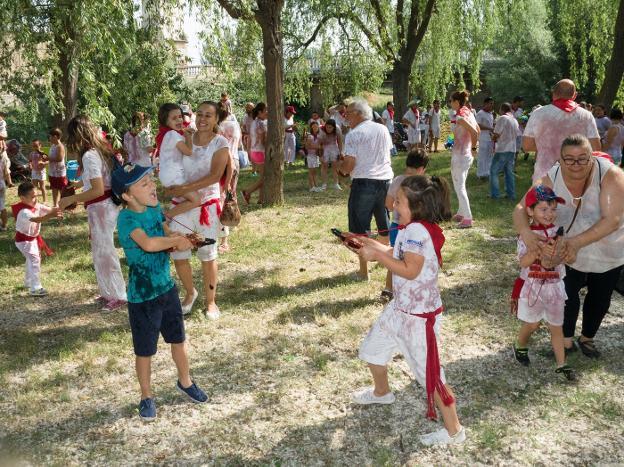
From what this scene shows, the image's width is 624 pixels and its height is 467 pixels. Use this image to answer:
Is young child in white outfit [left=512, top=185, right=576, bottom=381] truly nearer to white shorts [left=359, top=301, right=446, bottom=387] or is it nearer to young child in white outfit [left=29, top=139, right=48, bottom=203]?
white shorts [left=359, top=301, right=446, bottom=387]

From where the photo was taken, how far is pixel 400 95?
20.6m

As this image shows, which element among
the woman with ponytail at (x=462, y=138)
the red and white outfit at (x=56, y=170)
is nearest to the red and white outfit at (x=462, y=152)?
the woman with ponytail at (x=462, y=138)

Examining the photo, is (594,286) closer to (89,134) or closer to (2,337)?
(89,134)

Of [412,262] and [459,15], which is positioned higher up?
[459,15]

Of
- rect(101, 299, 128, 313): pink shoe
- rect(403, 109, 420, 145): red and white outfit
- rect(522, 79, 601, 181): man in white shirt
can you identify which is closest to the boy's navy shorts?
rect(101, 299, 128, 313): pink shoe

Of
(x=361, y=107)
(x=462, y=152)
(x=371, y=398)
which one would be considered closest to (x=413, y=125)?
(x=462, y=152)

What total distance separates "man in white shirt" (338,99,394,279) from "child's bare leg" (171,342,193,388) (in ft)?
8.24

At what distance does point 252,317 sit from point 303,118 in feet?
96.5

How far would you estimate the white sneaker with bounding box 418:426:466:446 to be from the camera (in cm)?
354

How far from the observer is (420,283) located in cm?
341

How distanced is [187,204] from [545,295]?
3099 millimetres

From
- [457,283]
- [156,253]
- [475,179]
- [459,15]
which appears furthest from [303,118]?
[156,253]

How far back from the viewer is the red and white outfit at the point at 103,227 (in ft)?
18.3

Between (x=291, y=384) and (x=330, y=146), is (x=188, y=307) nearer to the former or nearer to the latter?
(x=291, y=384)
